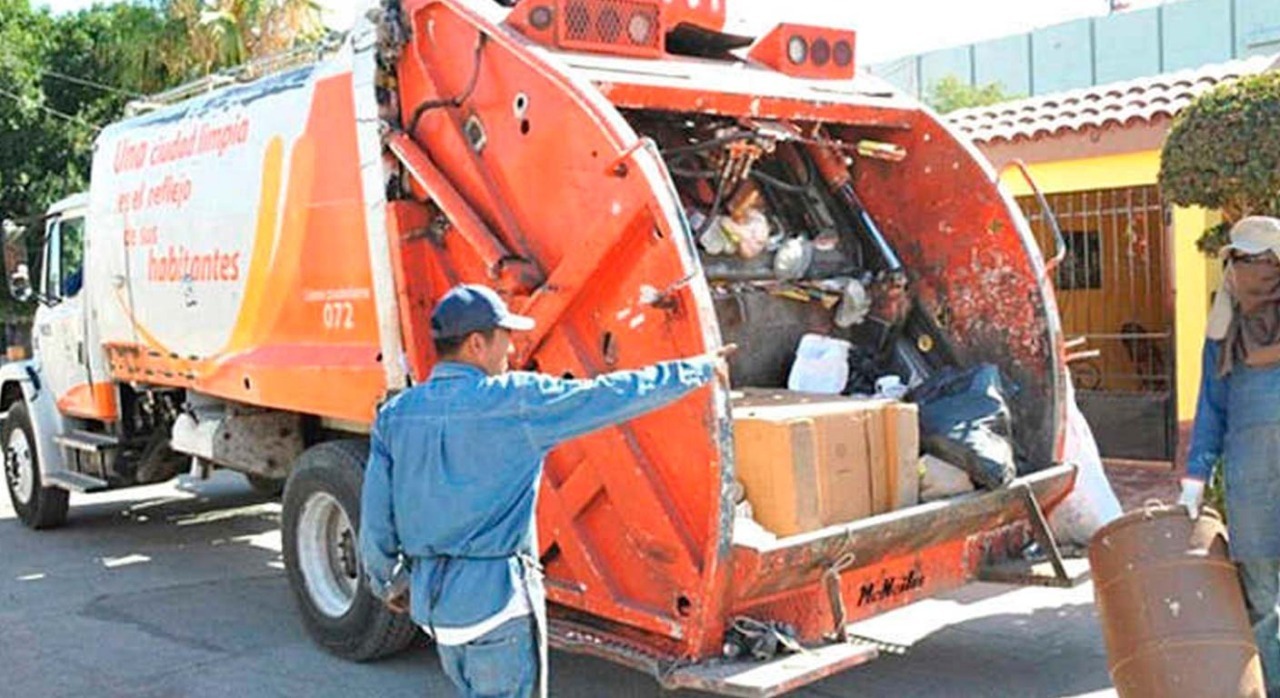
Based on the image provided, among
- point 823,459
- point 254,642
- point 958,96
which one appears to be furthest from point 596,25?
point 958,96

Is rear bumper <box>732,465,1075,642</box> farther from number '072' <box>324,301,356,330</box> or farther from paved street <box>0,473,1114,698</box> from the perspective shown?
number '072' <box>324,301,356,330</box>

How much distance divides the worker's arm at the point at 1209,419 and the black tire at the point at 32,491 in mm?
7234

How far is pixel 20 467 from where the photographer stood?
30.6 feet

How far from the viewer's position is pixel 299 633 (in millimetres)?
6230

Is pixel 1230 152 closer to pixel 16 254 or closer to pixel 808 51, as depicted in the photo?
pixel 808 51

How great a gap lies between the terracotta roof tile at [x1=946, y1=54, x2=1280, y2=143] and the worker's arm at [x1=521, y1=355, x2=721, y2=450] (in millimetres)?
6567

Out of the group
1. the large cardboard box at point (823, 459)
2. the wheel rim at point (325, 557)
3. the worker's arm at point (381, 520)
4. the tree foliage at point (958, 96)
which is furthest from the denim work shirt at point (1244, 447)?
the tree foliage at point (958, 96)

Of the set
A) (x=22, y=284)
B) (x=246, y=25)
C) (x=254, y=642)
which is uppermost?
(x=246, y=25)

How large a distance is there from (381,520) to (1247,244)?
9.16ft

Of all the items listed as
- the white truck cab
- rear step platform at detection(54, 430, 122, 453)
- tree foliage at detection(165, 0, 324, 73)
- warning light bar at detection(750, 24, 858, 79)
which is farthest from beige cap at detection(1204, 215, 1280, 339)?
tree foliage at detection(165, 0, 324, 73)

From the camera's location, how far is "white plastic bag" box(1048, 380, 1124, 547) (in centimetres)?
550

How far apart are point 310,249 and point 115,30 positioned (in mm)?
15493

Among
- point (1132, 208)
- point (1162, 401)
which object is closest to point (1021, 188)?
point (1132, 208)

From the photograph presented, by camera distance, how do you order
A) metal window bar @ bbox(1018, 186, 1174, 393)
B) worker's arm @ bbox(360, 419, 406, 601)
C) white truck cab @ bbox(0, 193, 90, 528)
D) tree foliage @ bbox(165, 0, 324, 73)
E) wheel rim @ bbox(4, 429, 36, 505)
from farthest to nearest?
tree foliage @ bbox(165, 0, 324, 73), metal window bar @ bbox(1018, 186, 1174, 393), wheel rim @ bbox(4, 429, 36, 505), white truck cab @ bbox(0, 193, 90, 528), worker's arm @ bbox(360, 419, 406, 601)
